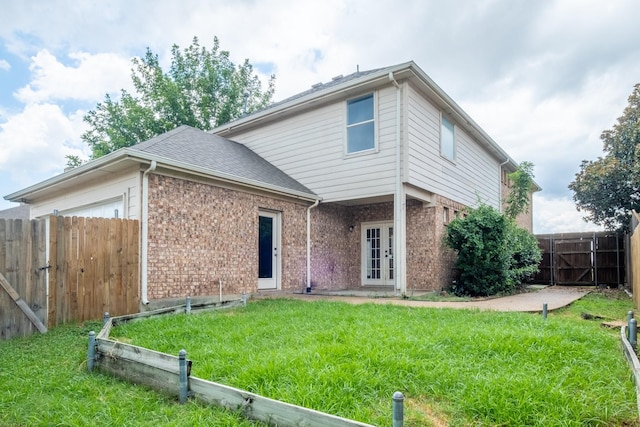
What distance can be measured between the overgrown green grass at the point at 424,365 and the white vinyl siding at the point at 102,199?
8.86 ft

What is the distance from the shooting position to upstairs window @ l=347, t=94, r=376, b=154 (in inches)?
389

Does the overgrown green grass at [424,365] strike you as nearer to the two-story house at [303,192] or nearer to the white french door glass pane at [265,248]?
the two-story house at [303,192]

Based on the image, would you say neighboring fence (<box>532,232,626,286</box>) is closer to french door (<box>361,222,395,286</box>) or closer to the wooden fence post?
french door (<box>361,222,395,286</box>)

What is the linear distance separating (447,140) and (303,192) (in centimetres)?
460

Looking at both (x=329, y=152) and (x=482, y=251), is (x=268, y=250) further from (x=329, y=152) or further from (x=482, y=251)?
→ (x=482, y=251)

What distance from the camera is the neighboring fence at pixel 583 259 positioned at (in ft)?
41.5

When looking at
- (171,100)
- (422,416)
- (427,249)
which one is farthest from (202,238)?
(171,100)

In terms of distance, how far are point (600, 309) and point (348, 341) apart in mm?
5872

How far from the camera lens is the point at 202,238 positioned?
7.99 meters

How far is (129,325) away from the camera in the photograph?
5.51m

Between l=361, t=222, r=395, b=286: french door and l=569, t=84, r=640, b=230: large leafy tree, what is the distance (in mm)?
6717

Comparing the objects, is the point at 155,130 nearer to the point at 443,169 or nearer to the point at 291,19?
the point at 291,19

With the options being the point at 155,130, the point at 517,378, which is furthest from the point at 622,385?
the point at 155,130

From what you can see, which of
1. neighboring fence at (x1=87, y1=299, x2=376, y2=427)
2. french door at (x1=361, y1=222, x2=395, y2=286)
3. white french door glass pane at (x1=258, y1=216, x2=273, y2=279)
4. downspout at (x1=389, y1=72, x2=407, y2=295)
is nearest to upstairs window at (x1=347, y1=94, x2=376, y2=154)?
downspout at (x1=389, y1=72, x2=407, y2=295)
